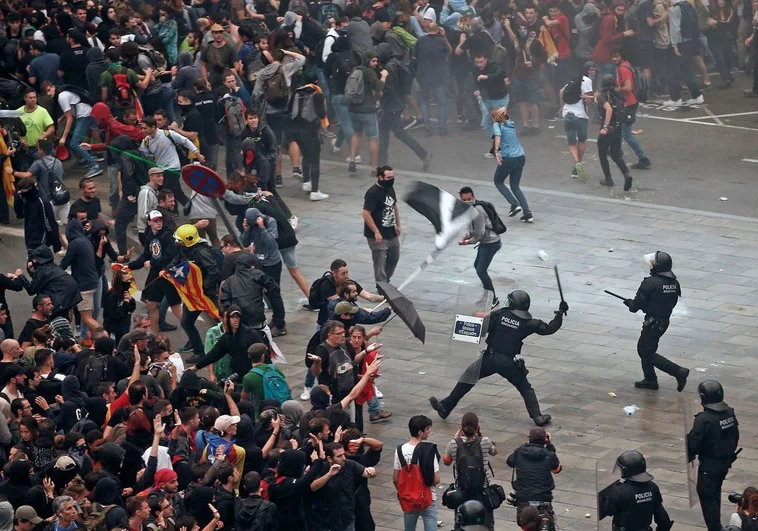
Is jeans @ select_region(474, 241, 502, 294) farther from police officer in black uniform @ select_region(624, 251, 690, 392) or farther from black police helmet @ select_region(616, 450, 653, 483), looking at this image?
black police helmet @ select_region(616, 450, 653, 483)

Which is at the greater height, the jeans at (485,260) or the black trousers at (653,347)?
the jeans at (485,260)

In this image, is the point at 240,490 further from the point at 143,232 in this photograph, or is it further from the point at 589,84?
the point at 589,84

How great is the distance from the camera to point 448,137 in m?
22.4

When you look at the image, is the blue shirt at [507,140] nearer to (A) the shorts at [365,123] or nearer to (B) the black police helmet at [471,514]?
(A) the shorts at [365,123]

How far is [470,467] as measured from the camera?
10664 millimetres

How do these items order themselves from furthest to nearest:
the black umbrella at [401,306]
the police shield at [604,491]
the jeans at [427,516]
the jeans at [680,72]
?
the jeans at [680,72], the black umbrella at [401,306], the jeans at [427,516], the police shield at [604,491]

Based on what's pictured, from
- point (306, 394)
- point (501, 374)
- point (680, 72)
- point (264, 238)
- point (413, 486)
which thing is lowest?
point (306, 394)

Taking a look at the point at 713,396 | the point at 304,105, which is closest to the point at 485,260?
the point at 304,105

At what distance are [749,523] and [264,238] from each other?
6.45 meters

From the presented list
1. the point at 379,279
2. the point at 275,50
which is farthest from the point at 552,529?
the point at 275,50

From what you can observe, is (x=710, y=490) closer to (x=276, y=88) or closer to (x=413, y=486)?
(x=413, y=486)

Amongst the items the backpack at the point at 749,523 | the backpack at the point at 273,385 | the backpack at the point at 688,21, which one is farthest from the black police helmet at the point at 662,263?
the backpack at the point at 688,21

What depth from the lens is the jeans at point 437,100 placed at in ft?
73.3

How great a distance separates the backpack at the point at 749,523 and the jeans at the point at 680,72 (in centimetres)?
1470
